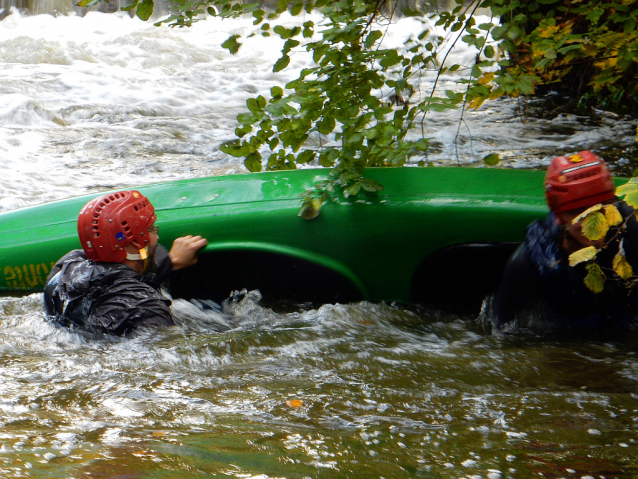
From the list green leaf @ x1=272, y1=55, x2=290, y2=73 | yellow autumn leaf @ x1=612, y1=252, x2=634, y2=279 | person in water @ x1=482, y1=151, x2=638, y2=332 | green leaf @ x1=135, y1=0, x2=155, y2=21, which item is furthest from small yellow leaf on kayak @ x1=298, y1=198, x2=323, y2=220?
yellow autumn leaf @ x1=612, y1=252, x2=634, y2=279

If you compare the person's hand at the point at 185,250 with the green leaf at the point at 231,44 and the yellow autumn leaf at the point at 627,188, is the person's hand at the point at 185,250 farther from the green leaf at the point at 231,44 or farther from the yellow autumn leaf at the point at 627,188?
the yellow autumn leaf at the point at 627,188

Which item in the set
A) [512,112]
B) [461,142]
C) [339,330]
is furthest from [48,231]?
[512,112]

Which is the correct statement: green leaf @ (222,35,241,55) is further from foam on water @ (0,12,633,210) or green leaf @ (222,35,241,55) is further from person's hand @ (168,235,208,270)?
person's hand @ (168,235,208,270)

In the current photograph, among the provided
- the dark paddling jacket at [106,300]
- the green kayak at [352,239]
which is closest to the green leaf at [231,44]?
the green kayak at [352,239]

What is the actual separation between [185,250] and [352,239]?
0.75m

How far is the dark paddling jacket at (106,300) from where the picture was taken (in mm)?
2631

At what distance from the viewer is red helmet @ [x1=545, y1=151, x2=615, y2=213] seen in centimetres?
231

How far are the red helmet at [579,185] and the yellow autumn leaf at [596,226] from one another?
769 millimetres

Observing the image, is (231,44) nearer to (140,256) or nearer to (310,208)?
(310,208)

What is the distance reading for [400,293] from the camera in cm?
314

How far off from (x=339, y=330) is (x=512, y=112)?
4.71 meters

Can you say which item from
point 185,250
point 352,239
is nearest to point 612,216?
point 352,239

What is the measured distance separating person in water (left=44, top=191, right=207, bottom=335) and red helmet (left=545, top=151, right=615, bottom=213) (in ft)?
5.04

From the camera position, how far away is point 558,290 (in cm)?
252
